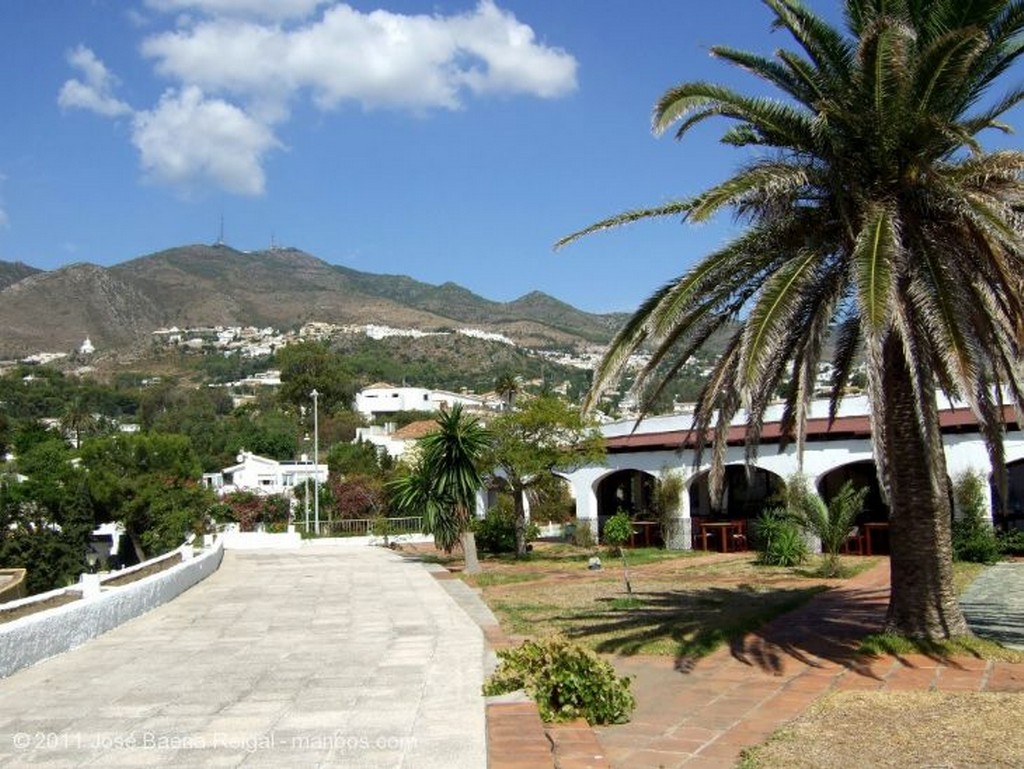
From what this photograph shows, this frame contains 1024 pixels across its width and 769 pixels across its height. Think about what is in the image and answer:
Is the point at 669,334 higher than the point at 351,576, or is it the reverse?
the point at 669,334

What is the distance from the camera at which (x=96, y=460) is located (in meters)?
47.3

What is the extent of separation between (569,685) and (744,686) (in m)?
2.12

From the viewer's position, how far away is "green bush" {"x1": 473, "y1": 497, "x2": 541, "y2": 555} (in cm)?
2788

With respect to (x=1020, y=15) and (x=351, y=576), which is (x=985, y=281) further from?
(x=351, y=576)

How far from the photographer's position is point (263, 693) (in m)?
8.51

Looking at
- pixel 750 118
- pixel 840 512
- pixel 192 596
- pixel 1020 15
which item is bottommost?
pixel 192 596

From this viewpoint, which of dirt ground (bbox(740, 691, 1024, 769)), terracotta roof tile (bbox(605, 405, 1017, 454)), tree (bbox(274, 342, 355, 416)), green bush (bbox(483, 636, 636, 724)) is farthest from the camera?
tree (bbox(274, 342, 355, 416))

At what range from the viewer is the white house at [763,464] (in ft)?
67.3

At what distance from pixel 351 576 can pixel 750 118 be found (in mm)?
15885

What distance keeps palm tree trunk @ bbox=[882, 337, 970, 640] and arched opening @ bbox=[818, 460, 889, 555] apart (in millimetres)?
12245

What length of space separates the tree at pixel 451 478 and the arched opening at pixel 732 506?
18.5 feet

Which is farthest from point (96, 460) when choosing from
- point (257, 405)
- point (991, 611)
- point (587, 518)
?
point (257, 405)

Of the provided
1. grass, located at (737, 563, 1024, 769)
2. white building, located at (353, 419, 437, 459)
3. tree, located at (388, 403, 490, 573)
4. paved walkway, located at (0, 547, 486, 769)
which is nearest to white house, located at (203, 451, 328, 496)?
white building, located at (353, 419, 437, 459)

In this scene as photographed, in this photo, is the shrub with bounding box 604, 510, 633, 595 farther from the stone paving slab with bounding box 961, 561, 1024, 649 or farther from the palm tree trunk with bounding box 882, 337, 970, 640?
the palm tree trunk with bounding box 882, 337, 970, 640
